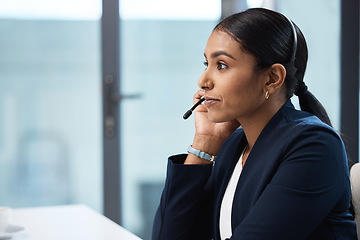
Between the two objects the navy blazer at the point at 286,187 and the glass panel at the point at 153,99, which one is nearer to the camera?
the navy blazer at the point at 286,187

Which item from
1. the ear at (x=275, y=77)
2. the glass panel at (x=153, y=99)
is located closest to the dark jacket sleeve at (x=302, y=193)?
the ear at (x=275, y=77)

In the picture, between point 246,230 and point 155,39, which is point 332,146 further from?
point 155,39

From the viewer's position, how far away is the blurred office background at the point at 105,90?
2.89 m

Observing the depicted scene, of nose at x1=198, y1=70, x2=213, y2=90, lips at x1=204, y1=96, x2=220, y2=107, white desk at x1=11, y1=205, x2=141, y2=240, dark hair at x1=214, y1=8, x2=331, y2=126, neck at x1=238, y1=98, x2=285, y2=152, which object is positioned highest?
dark hair at x1=214, y1=8, x2=331, y2=126

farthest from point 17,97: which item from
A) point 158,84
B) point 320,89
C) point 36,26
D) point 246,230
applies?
point 246,230

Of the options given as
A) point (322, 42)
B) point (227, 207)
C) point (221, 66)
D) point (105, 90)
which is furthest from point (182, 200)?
point (322, 42)

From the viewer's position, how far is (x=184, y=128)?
314 cm

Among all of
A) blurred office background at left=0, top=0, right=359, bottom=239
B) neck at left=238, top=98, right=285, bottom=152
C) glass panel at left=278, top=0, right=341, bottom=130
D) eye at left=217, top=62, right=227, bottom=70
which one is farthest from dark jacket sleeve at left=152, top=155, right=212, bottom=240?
glass panel at left=278, top=0, right=341, bottom=130

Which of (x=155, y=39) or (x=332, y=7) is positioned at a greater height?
(x=332, y=7)

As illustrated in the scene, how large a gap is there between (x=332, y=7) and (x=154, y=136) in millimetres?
1434

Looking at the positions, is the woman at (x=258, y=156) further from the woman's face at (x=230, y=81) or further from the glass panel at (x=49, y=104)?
the glass panel at (x=49, y=104)

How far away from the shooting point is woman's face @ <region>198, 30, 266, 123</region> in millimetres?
1142

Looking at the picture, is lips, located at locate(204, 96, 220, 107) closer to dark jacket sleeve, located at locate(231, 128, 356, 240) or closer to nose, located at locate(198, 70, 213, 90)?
nose, located at locate(198, 70, 213, 90)

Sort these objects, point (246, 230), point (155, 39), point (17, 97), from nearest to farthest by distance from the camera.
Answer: point (246, 230) → point (17, 97) → point (155, 39)
